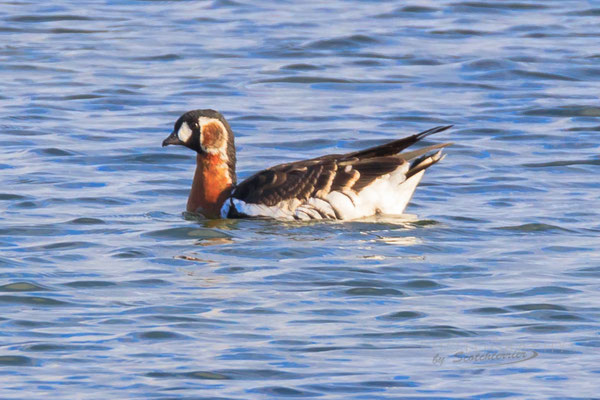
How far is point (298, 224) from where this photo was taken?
43.7ft

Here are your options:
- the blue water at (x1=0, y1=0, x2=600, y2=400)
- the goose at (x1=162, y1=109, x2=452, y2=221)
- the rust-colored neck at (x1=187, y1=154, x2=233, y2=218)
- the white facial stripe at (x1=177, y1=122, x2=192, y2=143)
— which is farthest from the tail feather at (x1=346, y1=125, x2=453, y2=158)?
the white facial stripe at (x1=177, y1=122, x2=192, y2=143)

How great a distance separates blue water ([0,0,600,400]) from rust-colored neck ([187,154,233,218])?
0.27m

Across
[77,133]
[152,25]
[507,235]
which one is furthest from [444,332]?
[152,25]

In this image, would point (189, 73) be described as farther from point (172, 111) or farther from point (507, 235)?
point (507, 235)

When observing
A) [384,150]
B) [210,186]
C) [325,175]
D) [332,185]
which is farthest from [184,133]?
[384,150]

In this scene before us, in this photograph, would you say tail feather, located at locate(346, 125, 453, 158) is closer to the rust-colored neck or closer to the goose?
the goose

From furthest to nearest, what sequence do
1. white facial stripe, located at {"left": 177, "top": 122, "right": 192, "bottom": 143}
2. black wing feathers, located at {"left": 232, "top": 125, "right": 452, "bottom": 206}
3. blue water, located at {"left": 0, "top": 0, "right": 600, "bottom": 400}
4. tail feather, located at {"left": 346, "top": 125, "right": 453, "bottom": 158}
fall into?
1. white facial stripe, located at {"left": 177, "top": 122, "right": 192, "bottom": 143}
2. tail feather, located at {"left": 346, "top": 125, "right": 453, "bottom": 158}
3. black wing feathers, located at {"left": 232, "top": 125, "right": 452, "bottom": 206}
4. blue water, located at {"left": 0, "top": 0, "right": 600, "bottom": 400}

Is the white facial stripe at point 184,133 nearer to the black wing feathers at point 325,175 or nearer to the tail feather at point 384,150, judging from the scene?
the black wing feathers at point 325,175

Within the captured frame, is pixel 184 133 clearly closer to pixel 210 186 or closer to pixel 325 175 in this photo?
pixel 210 186

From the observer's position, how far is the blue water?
908 cm

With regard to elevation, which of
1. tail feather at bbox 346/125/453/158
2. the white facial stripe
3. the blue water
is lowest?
the blue water

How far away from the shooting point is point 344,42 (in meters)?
22.5

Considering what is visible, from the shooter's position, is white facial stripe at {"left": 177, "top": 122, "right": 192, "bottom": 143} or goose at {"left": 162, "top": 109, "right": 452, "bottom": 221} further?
white facial stripe at {"left": 177, "top": 122, "right": 192, "bottom": 143}

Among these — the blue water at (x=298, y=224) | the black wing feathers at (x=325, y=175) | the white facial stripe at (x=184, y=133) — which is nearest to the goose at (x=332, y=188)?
the black wing feathers at (x=325, y=175)
